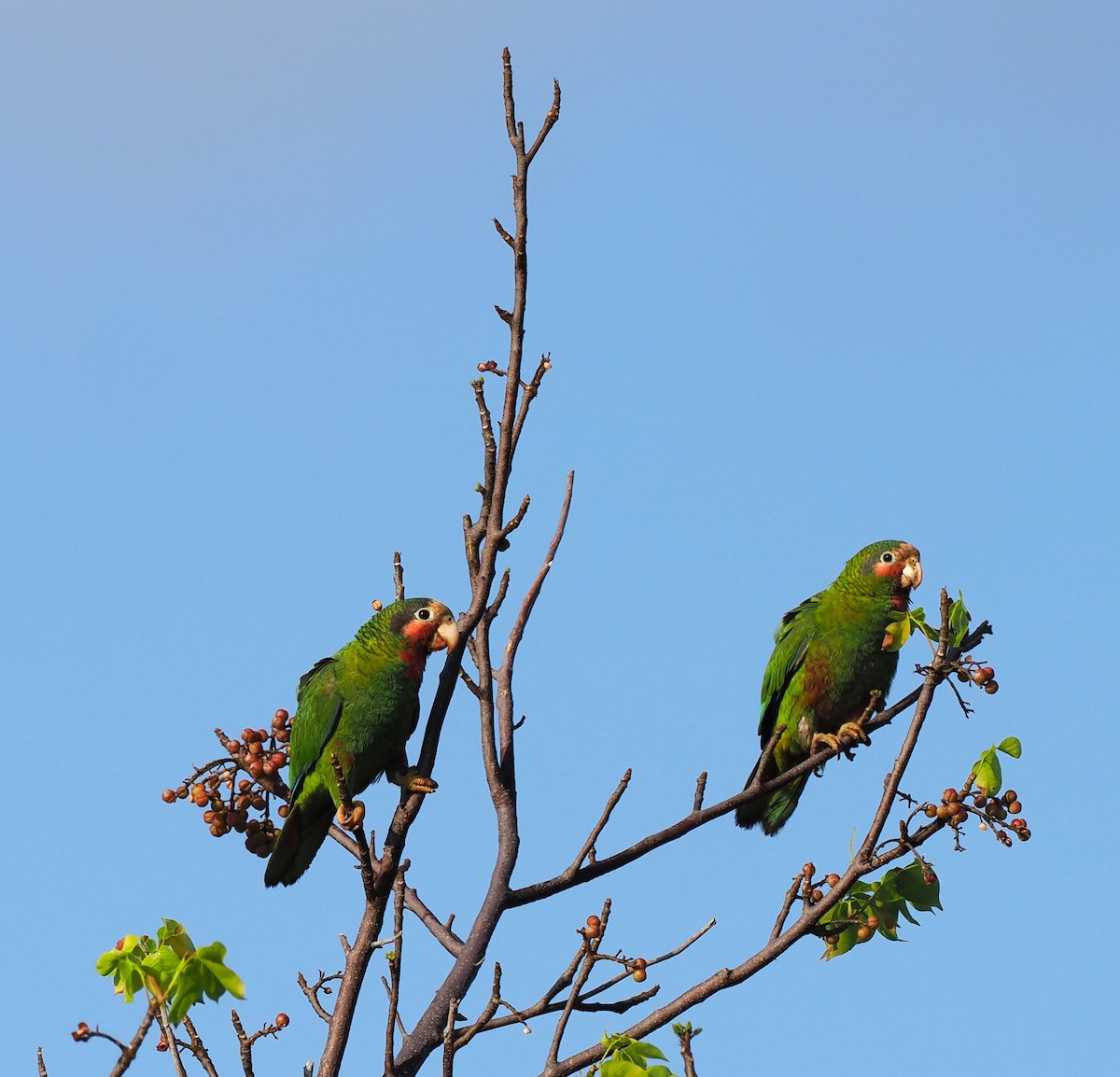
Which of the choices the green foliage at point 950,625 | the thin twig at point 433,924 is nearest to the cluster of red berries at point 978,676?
the green foliage at point 950,625

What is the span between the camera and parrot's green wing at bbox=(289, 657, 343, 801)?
6.00 m

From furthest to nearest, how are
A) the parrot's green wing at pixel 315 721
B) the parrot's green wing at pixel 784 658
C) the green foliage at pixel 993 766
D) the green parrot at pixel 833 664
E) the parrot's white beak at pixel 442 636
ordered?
the parrot's green wing at pixel 784 658, the green parrot at pixel 833 664, the parrot's white beak at pixel 442 636, the parrot's green wing at pixel 315 721, the green foliage at pixel 993 766

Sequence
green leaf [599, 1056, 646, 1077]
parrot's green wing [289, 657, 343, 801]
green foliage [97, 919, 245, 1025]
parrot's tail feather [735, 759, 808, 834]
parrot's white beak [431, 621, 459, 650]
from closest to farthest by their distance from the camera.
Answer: green foliage [97, 919, 245, 1025] → green leaf [599, 1056, 646, 1077] → parrot's green wing [289, 657, 343, 801] → parrot's white beak [431, 621, 459, 650] → parrot's tail feather [735, 759, 808, 834]

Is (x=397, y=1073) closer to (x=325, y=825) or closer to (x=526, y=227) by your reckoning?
(x=325, y=825)

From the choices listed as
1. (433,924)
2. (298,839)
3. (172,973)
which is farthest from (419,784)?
(298,839)

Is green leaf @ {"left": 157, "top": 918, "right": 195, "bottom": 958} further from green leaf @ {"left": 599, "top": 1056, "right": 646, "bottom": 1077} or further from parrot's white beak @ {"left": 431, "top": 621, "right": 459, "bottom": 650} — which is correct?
parrot's white beak @ {"left": 431, "top": 621, "right": 459, "bottom": 650}

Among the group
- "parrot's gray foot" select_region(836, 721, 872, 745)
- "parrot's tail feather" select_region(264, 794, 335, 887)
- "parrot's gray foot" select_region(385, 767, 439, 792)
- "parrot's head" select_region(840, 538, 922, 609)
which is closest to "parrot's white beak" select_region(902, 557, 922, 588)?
"parrot's head" select_region(840, 538, 922, 609)

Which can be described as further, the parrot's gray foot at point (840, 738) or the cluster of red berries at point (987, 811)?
the parrot's gray foot at point (840, 738)

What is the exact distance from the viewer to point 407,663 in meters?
6.16

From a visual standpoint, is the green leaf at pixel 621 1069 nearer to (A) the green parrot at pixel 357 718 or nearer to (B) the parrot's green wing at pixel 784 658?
(A) the green parrot at pixel 357 718

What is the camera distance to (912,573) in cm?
695

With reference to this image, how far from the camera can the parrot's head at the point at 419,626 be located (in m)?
6.17

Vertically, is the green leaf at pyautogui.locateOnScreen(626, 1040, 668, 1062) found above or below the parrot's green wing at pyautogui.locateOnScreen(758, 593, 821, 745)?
below

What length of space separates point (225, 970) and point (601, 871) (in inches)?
70.5
